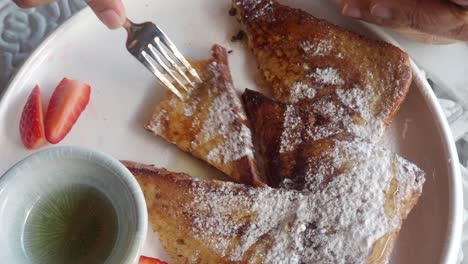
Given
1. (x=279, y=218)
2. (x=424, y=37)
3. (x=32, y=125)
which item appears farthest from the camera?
(x=424, y=37)

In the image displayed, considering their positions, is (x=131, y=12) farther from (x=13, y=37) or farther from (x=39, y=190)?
(x=39, y=190)

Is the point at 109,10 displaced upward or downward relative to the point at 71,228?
upward

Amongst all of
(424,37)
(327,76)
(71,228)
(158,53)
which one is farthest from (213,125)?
(424,37)

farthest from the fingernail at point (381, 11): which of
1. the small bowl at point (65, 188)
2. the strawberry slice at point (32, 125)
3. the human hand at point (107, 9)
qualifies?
the strawberry slice at point (32, 125)

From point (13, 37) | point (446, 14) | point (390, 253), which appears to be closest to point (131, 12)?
point (13, 37)

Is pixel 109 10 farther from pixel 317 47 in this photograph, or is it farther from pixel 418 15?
A: pixel 418 15

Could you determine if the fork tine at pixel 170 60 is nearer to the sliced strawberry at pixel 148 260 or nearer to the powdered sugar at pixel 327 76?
the powdered sugar at pixel 327 76
